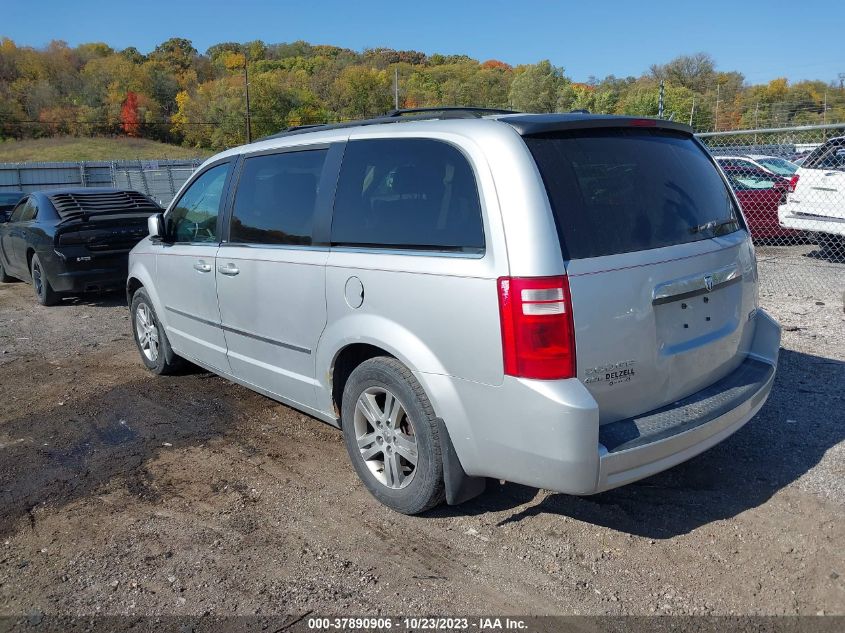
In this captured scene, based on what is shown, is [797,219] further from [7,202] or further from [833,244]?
[7,202]

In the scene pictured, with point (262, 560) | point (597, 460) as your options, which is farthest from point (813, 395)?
point (262, 560)

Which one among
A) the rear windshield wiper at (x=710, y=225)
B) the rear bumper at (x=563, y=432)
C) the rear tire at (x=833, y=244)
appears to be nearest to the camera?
the rear bumper at (x=563, y=432)

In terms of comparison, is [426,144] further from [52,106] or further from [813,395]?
[52,106]

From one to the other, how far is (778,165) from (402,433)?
14.1 metres

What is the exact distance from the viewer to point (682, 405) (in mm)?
3207

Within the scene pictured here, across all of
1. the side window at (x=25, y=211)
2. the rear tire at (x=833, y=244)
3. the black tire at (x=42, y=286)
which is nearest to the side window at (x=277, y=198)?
the black tire at (x=42, y=286)

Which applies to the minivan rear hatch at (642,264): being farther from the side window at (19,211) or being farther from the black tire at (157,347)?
the side window at (19,211)

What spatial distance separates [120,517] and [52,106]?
104 meters

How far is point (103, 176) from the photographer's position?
35969mm

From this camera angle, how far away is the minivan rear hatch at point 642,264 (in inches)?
114

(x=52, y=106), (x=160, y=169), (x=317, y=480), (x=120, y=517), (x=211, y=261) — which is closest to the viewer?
(x=120, y=517)

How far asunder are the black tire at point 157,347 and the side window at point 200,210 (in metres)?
0.82

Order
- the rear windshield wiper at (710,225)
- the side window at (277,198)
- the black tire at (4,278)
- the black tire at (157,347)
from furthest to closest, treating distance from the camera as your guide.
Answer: the black tire at (4,278)
the black tire at (157,347)
the side window at (277,198)
the rear windshield wiper at (710,225)

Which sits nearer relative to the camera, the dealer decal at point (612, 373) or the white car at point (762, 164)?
A: the dealer decal at point (612, 373)
